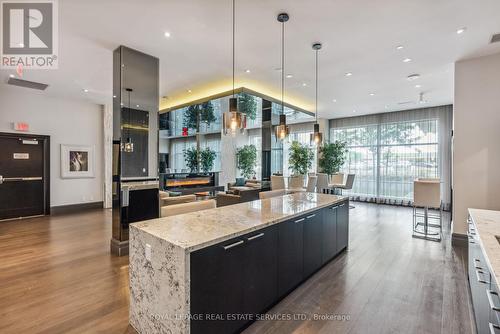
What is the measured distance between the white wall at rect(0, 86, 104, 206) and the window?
8981mm

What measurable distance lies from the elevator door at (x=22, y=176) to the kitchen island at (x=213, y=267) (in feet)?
21.7

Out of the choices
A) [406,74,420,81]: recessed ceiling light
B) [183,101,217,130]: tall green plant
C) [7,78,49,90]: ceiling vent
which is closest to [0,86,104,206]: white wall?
[7,78,49,90]: ceiling vent

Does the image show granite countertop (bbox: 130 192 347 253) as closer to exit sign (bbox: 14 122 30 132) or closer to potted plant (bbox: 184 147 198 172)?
exit sign (bbox: 14 122 30 132)

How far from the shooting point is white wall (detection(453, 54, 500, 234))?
425cm

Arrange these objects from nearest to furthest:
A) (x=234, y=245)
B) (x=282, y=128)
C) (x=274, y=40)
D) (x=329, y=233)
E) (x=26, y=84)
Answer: (x=234, y=245)
(x=329, y=233)
(x=274, y=40)
(x=282, y=128)
(x=26, y=84)

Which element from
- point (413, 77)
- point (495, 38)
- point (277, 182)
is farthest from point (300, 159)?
point (495, 38)

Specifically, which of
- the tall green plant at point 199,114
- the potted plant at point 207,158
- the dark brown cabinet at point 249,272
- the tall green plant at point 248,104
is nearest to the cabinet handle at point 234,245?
the dark brown cabinet at point 249,272

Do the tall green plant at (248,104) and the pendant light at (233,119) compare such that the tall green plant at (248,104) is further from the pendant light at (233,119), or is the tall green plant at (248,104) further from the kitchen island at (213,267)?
the kitchen island at (213,267)

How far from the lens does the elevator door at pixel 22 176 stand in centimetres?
627

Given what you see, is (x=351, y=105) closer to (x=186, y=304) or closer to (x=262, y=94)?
(x=262, y=94)

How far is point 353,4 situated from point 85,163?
26.5 feet

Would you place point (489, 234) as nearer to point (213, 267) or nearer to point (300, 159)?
point (213, 267)

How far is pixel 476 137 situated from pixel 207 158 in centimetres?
935

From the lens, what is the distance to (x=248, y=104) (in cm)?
722
